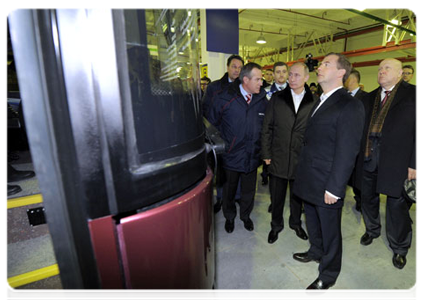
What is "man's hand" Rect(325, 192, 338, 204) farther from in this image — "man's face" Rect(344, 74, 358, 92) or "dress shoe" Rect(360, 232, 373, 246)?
"man's face" Rect(344, 74, 358, 92)

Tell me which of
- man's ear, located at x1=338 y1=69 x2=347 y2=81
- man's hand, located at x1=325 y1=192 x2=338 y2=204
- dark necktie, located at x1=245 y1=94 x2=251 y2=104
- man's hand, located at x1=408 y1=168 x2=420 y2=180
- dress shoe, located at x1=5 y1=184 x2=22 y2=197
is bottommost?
man's hand, located at x1=325 y1=192 x2=338 y2=204

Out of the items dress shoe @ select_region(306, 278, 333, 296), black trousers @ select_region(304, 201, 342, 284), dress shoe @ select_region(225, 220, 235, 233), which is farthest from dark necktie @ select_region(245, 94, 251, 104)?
dress shoe @ select_region(306, 278, 333, 296)

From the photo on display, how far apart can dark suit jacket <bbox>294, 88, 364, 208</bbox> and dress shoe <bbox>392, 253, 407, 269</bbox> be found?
1.00m

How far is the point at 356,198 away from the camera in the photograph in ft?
10.5

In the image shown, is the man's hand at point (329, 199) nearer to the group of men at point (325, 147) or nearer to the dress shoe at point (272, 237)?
the group of men at point (325, 147)

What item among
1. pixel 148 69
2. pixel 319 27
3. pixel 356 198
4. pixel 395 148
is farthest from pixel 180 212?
A: pixel 319 27

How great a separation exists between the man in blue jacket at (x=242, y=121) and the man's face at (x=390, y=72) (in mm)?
1000

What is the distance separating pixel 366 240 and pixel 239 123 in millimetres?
1690

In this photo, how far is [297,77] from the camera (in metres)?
2.20

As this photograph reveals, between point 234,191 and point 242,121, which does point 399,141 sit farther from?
point 234,191

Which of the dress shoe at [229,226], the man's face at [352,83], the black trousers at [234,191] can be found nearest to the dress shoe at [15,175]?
the black trousers at [234,191]

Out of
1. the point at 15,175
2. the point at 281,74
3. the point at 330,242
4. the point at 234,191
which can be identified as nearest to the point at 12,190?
the point at 15,175

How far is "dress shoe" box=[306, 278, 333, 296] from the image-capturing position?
5.81ft

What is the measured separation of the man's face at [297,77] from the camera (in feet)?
7.22
